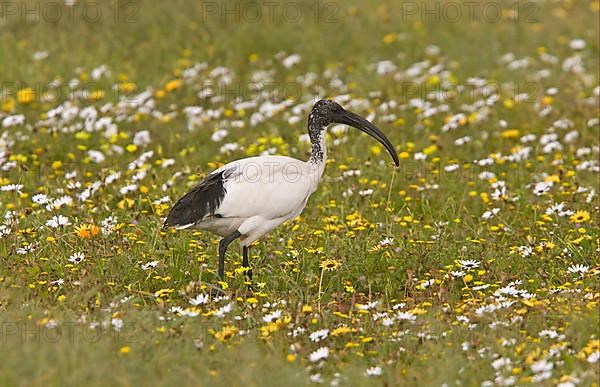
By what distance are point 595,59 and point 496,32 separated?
5.53ft

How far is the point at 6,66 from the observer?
44.6ft

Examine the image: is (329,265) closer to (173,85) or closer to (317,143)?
(317,143)

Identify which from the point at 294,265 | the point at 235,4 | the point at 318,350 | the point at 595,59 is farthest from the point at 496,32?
the point at 318,350

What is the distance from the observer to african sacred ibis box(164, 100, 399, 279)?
303 inches

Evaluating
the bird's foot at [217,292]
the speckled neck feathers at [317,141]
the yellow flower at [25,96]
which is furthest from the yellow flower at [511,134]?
the yellow flower at [25,96]

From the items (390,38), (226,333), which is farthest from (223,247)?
(390,38)

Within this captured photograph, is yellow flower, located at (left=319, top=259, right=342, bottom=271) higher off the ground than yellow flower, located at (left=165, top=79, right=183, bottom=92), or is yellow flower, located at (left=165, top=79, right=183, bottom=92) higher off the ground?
yellow flower, located at (left=165, top=79, right=183, bottom=92)

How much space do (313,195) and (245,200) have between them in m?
2.38

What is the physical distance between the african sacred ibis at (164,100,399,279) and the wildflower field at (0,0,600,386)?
1.12 feet

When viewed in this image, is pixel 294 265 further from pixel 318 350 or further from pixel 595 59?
pixel 595 59

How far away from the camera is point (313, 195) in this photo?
1004cm

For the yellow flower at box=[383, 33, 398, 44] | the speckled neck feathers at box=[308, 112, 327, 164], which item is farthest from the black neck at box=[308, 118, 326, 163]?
the yellow flower at box=[383, 33, 398, 44]

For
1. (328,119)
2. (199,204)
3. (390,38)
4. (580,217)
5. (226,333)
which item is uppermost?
(328,119)

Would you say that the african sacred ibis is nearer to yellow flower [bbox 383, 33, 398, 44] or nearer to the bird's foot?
the bird's foot
